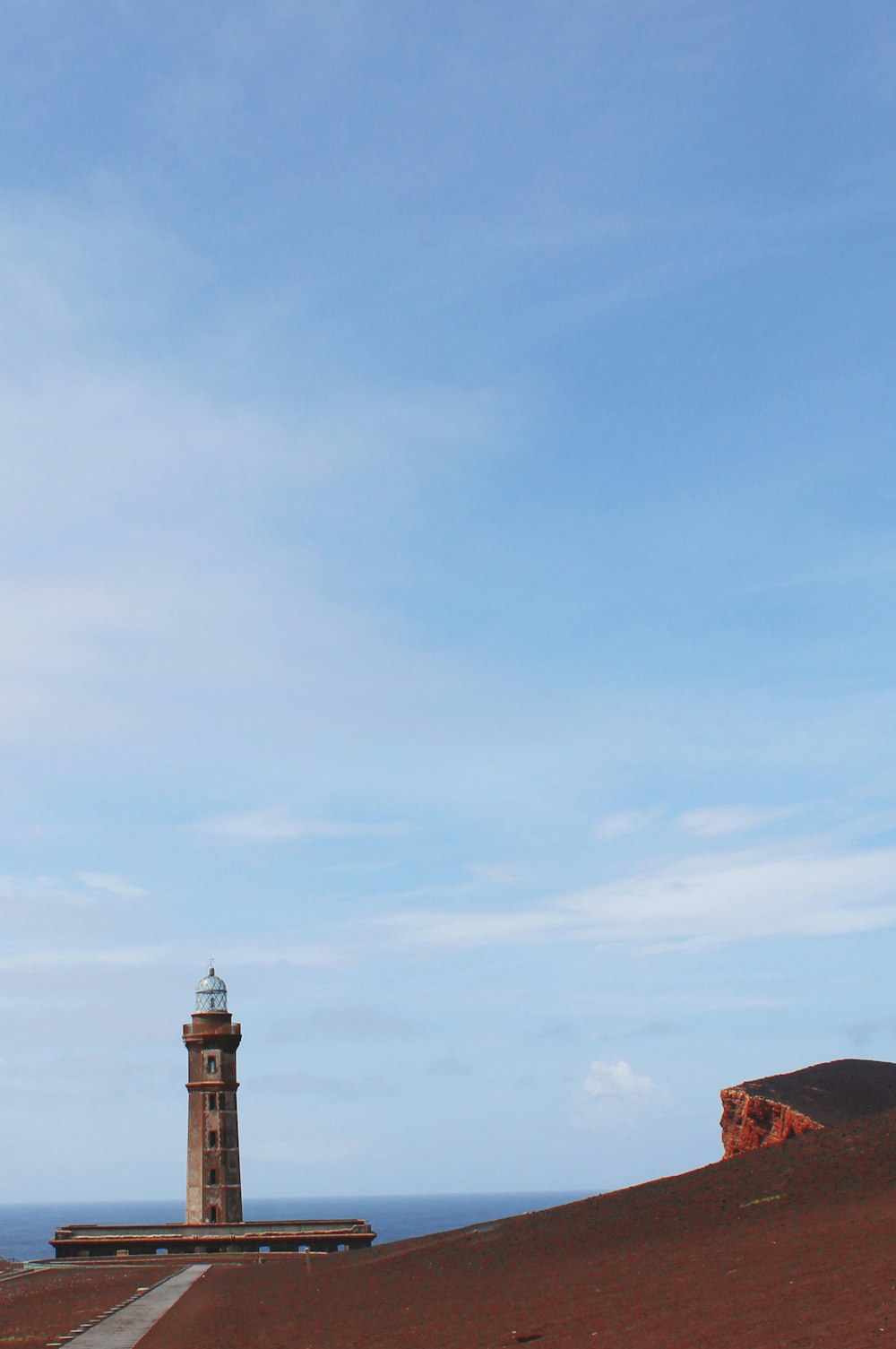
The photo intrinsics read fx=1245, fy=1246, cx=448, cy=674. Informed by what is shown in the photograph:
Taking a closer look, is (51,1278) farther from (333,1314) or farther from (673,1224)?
(673,1224)

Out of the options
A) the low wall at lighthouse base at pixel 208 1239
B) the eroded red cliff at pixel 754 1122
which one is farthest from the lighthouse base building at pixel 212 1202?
the eroded red cliff at pixel 754 1122

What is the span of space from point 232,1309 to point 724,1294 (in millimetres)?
15306

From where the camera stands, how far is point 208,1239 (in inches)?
2344

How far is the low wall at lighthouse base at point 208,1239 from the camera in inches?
2275

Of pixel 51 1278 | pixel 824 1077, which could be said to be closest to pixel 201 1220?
pixel 51 1278

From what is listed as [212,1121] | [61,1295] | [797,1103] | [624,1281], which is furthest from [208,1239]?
[624,1281]

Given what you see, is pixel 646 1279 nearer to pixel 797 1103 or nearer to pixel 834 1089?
pixel 797 1103

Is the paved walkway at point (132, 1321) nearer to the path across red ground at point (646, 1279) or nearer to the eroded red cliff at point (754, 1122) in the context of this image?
the path across red ground at point (646, 1279)

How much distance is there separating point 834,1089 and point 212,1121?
32.8 m

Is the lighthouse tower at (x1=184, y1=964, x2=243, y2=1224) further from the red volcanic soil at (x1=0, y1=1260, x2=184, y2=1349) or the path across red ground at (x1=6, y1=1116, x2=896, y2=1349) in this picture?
the path across red ground at (x1=6, y1=1116, x2=896, y2=1349)

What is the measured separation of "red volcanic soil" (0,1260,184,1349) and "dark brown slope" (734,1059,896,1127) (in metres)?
23.7

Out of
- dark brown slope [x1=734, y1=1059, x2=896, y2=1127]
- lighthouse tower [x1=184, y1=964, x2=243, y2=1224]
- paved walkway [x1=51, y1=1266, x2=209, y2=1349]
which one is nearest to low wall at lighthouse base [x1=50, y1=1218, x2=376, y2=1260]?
lighthouse tower [x1=184, y1=964, x2=243, y2=1224]

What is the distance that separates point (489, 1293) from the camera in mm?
28844

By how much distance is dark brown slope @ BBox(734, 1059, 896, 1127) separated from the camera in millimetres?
45625
